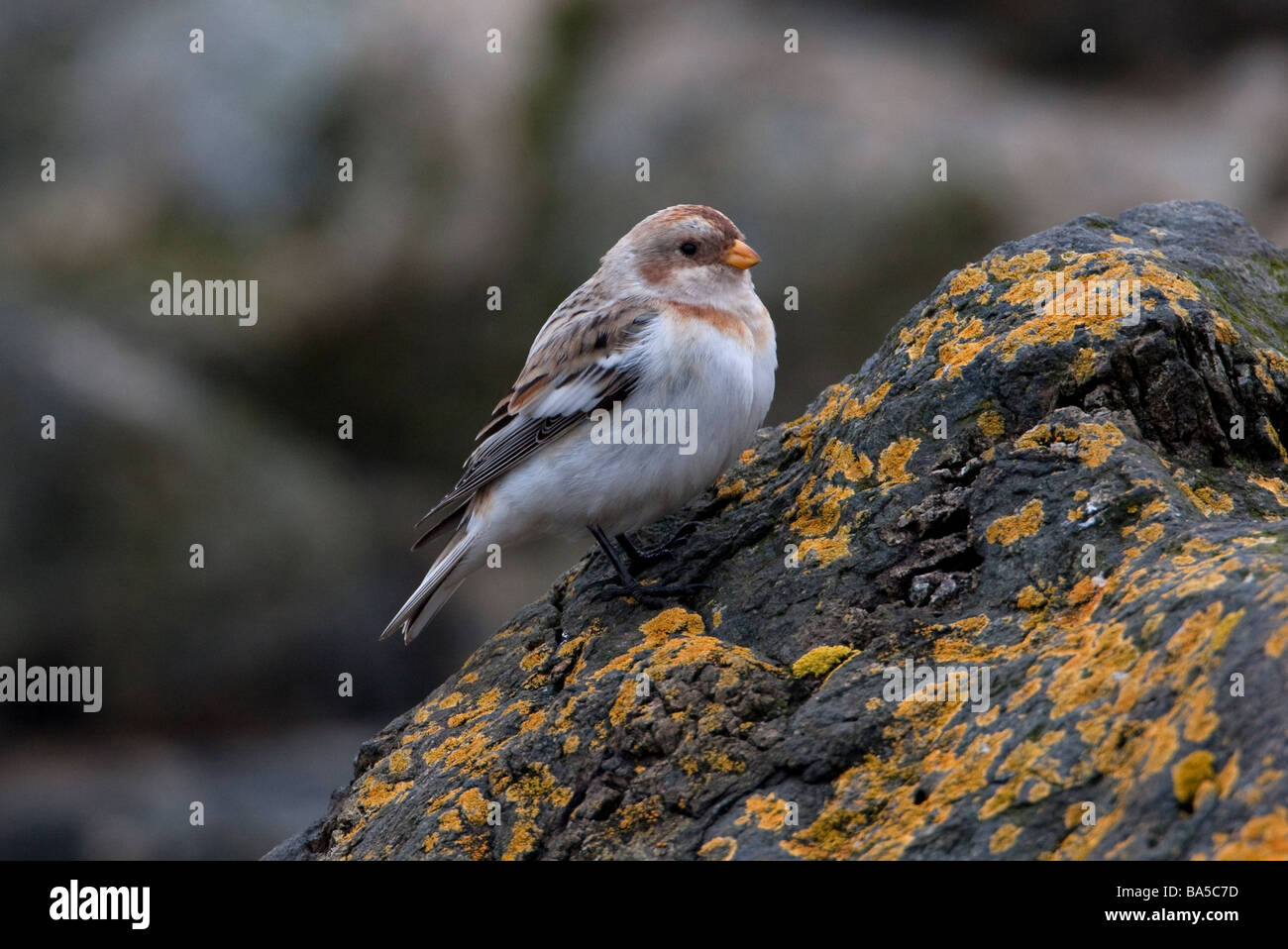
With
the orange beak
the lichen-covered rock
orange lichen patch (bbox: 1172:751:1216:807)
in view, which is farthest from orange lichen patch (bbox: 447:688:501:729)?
orange lichen patch (bbox: 1172:751:1216:807)

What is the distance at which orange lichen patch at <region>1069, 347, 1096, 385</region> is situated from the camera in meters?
3.77

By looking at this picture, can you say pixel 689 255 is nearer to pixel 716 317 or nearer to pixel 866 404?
pixel 716 317

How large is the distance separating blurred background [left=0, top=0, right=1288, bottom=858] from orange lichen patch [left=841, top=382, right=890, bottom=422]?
6.58 metres

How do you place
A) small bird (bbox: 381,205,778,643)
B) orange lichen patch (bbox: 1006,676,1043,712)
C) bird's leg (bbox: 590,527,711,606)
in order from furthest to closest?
small bird (bbox: 381,205,778,643) < bird's leg (bbox: 590,527,711,606) < orange lichen patch (bbox: 1006,676,1043,712)

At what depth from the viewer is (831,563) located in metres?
3.81

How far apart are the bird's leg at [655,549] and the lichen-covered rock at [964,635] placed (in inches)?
3.4

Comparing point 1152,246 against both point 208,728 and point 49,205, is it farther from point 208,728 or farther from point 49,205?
point 49,205

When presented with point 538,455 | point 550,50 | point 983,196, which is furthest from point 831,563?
point 550,50

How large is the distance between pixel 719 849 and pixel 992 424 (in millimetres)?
1602

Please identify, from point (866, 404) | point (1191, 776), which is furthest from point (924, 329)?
point (1191, 776)

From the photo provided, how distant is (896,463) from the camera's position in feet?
13.0

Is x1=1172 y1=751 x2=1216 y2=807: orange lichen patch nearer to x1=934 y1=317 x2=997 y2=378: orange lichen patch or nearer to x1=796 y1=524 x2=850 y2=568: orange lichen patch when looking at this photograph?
x1=796 y1=524 x2=850 y2=568: orange lichen patch

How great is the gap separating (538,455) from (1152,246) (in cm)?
235
